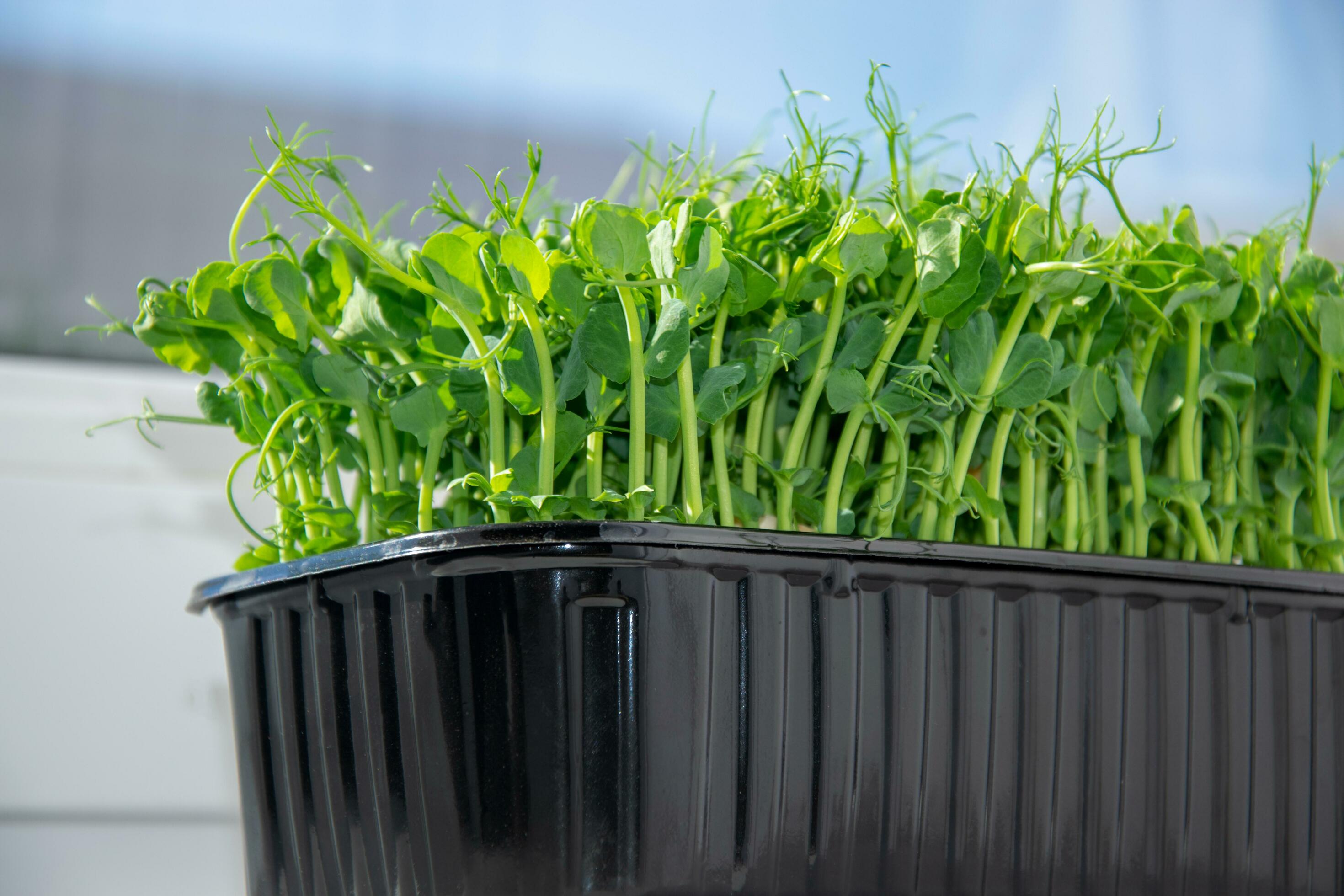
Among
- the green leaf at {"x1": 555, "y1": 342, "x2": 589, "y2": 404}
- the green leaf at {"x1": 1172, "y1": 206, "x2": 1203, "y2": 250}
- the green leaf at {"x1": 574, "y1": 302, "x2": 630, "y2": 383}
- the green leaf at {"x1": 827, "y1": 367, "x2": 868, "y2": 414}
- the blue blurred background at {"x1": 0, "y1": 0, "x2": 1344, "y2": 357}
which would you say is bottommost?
the green leaf at {"x1": 827, "y1": 367, "x2": 868, "y2": 414}

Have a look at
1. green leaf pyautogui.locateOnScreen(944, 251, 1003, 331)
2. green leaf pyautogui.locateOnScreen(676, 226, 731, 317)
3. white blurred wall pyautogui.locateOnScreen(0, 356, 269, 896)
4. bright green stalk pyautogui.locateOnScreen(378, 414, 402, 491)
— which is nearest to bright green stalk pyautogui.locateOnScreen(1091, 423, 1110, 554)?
green leaf pyautogui.locateOnScreen(944, 251, 1003, 331)

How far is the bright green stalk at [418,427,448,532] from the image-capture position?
1.21 ft

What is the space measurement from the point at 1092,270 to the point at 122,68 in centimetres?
72

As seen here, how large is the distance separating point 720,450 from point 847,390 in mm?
52

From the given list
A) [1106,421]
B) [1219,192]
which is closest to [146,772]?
[1106,421]

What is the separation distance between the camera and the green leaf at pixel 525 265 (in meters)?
0.32

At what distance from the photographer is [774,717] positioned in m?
0.32

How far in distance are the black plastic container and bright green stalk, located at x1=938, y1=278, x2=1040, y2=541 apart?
0.13ft

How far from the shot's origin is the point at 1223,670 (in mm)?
403

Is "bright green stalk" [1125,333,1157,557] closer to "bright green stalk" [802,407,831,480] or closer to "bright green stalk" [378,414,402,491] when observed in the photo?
"bright green stalk" [802,407,831,480]

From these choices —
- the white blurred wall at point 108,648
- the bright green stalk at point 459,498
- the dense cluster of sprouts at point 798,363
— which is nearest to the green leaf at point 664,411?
the dense cluster of sprouts at point 798,363

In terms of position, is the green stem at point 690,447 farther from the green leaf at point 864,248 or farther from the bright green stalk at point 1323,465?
the bright green stalk at point 1323,465

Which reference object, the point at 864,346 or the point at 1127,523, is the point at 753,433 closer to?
the point at 864,346

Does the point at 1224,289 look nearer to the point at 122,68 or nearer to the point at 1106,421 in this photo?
the point at 1106,421
